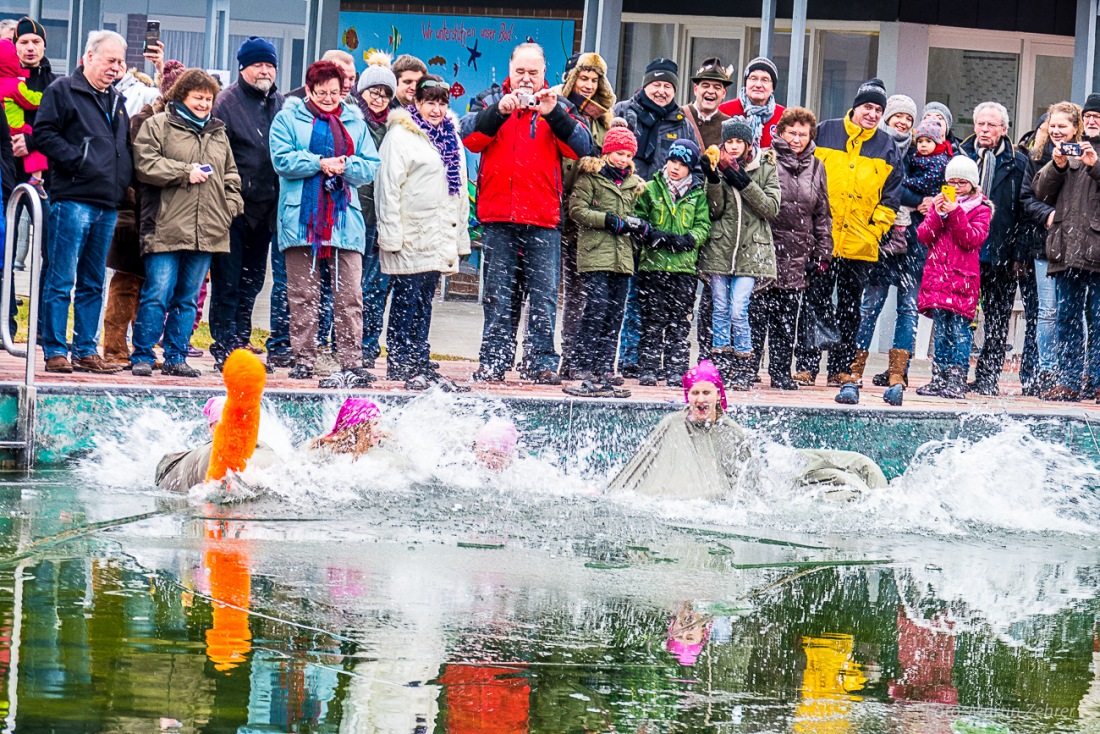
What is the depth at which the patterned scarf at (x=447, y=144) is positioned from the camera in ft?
39.0

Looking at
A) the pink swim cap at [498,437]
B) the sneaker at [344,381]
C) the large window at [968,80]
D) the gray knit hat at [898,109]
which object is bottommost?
the pink swim cap at [498,437]

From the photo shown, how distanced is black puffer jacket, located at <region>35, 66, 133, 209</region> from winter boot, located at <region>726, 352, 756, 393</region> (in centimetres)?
480

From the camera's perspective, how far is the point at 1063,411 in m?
11.9

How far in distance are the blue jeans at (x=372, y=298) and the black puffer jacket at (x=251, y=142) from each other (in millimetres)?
840

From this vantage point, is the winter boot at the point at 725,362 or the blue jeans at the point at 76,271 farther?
the winter boot at the point at 725,362

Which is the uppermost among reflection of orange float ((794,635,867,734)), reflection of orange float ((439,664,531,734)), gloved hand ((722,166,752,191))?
gloved hand ((722,166,752,191))

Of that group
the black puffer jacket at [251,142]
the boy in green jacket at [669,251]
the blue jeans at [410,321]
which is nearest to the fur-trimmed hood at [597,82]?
the boy in green jacket at [669,251]

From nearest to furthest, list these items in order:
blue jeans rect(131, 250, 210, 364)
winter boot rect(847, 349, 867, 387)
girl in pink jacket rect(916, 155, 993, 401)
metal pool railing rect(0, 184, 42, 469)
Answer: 1. metal pool railing rect(0, 184, 42, 469)
2. blue jeans rect(131, 250, 210, 364)
3. girl in pink jacket rect(916, 155, 993, 401)
4. winter boot rect(847, 349, 867, 387)

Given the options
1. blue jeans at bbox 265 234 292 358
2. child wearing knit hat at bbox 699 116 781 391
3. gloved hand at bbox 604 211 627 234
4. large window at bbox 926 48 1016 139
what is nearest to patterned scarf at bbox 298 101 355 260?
blue jeans at bbox 265 234 292 358

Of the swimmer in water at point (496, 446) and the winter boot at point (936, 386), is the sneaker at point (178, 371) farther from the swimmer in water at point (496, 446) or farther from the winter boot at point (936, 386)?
the winter boot at point (936, 386)

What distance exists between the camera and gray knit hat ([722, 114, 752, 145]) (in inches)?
486

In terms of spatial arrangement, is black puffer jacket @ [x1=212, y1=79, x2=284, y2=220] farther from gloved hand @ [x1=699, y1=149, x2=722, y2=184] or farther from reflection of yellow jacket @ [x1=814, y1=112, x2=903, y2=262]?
reflection of yellow jacket @ [x1=814, y1=112, x2=903, y2=262]

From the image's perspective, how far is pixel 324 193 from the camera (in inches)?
443

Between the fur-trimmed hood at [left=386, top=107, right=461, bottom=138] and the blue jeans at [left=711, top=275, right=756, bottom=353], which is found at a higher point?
the fur-trimmed hood at [left=386, top=107, right=461, bottom=138]
